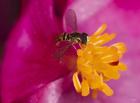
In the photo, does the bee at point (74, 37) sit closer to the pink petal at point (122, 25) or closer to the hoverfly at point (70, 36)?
the hoverfly at point (70, 36)

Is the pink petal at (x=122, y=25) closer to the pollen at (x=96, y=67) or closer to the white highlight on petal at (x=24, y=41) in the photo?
the pollen at (x=96, y=67)

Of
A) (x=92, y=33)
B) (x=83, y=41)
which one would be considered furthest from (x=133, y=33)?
(x=83, y=41)

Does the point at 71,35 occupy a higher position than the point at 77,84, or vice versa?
the point at 71,35

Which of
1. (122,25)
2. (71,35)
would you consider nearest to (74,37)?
(71,35)

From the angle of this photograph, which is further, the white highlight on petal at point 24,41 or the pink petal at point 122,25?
the pink petal at point 122,25

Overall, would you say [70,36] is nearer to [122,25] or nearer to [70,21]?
[70,21]

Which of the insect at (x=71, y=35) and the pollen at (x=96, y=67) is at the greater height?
the insect at (x=71, y=35)

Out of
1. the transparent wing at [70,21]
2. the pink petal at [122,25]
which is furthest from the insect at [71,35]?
the pink petal at [122,25]
